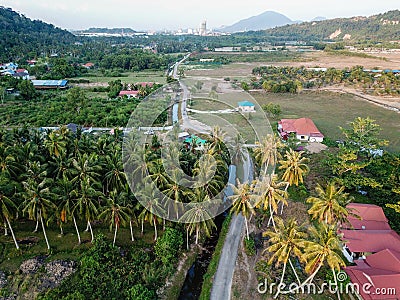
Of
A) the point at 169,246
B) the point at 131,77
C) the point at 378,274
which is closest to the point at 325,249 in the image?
the point at 378,274

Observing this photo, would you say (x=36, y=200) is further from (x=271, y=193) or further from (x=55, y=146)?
(x=271, y=193)

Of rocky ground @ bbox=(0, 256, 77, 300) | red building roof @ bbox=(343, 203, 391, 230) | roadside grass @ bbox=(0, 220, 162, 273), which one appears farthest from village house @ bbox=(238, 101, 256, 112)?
rocky ground @ bbox=(0, 256, 77, 300)

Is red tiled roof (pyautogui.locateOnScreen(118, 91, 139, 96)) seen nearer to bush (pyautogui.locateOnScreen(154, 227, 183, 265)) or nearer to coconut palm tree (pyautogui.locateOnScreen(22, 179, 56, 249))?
coconut palm tree (pyautogui.locateOnScreen(22, 179, 56, 249))

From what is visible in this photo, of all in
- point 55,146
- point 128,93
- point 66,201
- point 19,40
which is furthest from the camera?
point 19,40

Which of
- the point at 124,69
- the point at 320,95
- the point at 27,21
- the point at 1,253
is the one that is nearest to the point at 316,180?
the point at 1,253

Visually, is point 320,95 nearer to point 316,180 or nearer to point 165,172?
point 316,180

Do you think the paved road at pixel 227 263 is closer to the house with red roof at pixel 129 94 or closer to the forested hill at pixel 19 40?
the house with red roof at pixel 129 94
